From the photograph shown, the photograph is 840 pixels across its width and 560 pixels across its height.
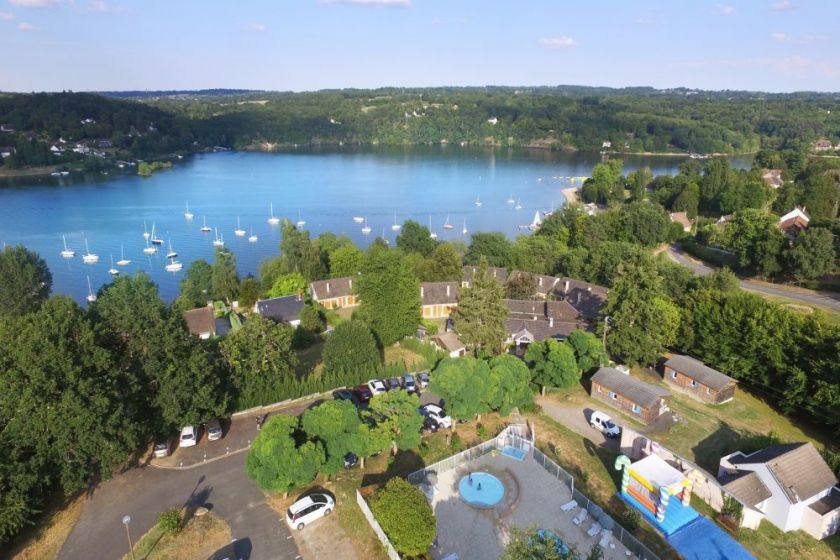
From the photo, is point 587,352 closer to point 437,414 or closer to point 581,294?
point 437,414

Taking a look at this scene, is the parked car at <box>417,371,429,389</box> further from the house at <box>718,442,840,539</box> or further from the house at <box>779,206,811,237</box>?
the house at <box>779,206,811,237</box>

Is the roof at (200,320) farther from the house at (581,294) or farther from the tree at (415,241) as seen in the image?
the house at (581,294)

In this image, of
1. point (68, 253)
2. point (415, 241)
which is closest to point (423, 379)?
point (415, 241)

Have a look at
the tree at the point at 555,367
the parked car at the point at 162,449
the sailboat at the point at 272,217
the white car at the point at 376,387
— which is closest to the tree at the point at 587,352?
the tree at the point at 555,367

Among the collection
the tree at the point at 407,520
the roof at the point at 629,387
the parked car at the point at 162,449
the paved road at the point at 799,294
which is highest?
the tree at the point at 407,520

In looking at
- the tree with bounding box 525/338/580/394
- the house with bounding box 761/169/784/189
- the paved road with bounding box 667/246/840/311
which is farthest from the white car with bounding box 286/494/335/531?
the house with bounding box 761/169/784/189

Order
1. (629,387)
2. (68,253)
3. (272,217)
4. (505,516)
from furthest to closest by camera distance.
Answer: (272,217), (68,253), (629,387), (505,516)
